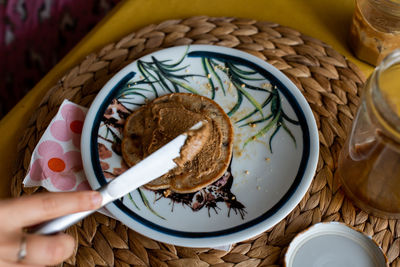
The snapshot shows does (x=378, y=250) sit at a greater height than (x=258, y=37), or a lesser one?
lesser

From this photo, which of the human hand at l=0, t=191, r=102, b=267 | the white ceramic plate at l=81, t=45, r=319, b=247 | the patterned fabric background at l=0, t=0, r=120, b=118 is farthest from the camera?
the patterned fabric background at l=0, t=0, r=120, b=118

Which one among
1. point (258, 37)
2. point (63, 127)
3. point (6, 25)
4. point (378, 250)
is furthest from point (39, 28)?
point (378, 250)

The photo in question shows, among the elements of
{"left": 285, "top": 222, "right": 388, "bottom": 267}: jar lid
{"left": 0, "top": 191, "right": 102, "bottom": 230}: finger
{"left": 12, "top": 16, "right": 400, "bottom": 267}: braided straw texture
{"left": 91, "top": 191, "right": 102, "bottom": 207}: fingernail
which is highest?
{"left": 0, "top": 191, "right": 102, "bottom": 230}: finger

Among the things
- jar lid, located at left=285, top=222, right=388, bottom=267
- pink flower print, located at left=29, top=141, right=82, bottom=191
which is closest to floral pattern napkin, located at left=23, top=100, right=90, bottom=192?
pink flower print, located at left=29, top=141, right=82, bottom=191

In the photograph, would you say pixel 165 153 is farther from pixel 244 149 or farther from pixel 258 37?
pixel 258 37

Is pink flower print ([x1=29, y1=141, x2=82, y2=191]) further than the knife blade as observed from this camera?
Yes

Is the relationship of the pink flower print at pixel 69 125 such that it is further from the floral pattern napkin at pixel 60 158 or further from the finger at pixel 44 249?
the finger at pixel 44 249

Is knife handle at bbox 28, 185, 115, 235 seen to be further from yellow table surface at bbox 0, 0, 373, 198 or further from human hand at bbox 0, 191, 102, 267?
yellow table surface at bbox 0, 0, 373, 198
